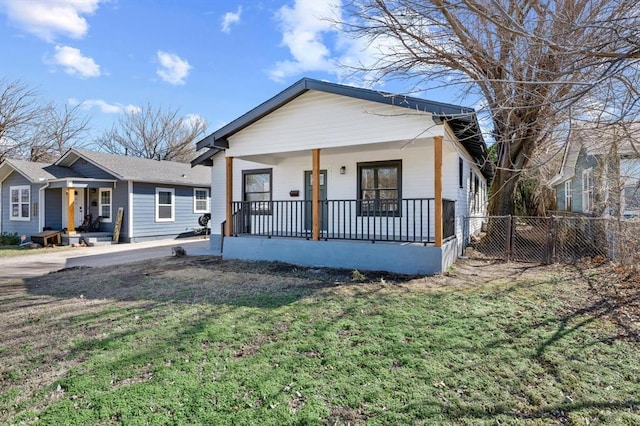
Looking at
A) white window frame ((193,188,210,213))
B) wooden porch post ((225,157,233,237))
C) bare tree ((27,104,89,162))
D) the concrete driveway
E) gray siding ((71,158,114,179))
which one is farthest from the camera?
bare tree ((27,104,89,162))

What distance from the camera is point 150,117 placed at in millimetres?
33219

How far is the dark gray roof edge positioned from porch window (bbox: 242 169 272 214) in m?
2.04

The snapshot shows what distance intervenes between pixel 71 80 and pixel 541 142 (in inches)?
1239

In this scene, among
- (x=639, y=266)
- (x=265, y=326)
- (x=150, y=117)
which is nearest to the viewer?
(x=265, y=326)

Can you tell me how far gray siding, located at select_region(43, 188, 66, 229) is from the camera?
51.6ft

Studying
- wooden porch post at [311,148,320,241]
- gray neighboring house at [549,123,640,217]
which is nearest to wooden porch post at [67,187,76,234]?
wooden porch post at [311,148,320,241]

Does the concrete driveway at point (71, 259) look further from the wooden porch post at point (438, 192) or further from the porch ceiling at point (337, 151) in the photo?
the wooden porch post at point (438, 192)

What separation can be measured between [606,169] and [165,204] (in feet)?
52.9

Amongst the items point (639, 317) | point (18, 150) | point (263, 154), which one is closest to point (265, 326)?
point (639, 317)

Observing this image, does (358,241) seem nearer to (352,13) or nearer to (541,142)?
(352,13)

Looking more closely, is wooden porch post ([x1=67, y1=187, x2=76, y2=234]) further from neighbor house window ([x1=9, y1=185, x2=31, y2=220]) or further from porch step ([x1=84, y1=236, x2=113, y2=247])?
neighbor house window ([x1=9, y1=185, x2=31, y2=220])

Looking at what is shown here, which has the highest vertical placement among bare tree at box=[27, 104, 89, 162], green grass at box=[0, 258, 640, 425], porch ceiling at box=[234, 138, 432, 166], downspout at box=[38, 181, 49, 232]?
bare tree at box=[27, 104, 89, 162]

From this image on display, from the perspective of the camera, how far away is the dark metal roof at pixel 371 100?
6.58 meters

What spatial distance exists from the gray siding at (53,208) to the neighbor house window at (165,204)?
4.45m
